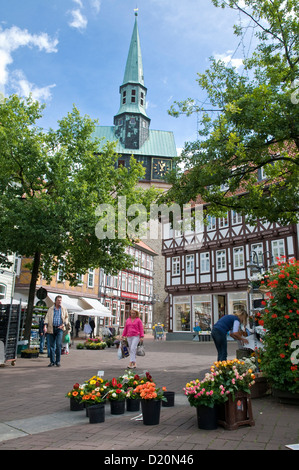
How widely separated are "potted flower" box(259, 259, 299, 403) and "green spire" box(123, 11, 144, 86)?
6280 centimetres

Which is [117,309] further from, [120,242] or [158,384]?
[158,384]

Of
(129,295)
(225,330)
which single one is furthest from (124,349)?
(129,295)

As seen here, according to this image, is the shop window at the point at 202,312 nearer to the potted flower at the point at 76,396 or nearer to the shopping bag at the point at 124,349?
the shopping bag at the point at 124,349

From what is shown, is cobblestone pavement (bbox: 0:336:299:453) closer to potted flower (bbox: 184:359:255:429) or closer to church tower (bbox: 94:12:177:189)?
potted flower (bbox: 184:359:255:429)

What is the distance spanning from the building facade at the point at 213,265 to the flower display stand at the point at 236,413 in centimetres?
2148

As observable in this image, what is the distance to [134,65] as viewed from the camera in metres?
64.4

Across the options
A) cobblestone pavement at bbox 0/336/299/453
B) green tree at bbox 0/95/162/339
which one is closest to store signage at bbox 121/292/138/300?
green tree at bbox 0/95/162/339

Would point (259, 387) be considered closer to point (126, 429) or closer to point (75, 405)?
point (126, 429)

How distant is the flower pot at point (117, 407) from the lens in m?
5.50

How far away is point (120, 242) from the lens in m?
15.9

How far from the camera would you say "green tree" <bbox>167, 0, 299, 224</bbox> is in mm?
9133

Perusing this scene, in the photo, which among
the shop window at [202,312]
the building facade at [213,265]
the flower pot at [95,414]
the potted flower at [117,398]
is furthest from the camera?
the shop window at [202,312]

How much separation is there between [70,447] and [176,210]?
338 inches

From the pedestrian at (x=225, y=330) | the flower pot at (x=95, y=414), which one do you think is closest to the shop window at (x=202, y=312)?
the pedestrian at (x=225, y=330)
